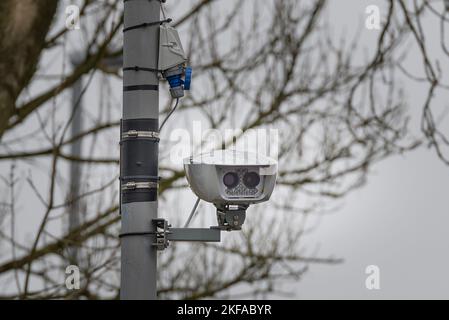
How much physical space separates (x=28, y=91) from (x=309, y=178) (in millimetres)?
3163

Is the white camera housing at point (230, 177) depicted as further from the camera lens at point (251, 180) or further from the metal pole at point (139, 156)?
the metal pole at point (139, 156)

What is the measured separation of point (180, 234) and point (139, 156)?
1.93 feet

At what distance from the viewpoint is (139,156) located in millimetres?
7594

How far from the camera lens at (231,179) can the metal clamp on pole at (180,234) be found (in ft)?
1.19

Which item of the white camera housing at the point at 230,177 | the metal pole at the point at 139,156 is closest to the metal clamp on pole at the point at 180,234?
the metal pole at the point at 139,156

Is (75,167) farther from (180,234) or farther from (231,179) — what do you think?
(231,179)

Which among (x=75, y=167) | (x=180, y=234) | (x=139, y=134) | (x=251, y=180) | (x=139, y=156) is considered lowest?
(x=180, y=234)

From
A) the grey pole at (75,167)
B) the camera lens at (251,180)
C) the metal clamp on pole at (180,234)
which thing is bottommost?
the metal clamp on pole at (180,234)

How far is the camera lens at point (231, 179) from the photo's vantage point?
24.5 feet

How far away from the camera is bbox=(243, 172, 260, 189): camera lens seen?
7500 mm

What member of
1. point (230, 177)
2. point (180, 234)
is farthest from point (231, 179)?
point (180, 234)

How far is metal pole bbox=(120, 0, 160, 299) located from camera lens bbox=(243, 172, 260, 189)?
0.61 m

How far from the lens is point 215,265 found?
12.3 meters
